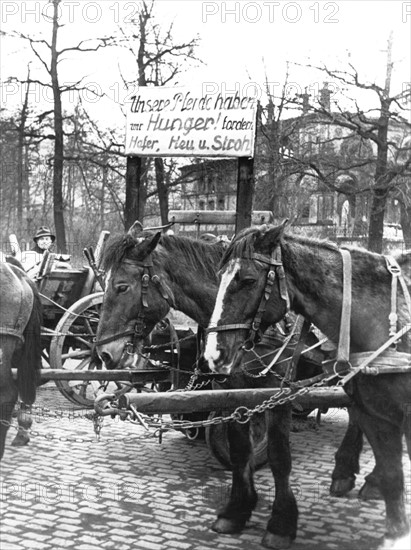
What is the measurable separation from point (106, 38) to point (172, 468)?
8779 mm

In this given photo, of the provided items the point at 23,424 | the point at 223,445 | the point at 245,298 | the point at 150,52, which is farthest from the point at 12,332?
the point at 150,52

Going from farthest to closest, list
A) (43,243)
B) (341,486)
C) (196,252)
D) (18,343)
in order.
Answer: (43,243) < (18,343) < (341,486) < (196,252)

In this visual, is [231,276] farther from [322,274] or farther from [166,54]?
[166,54]

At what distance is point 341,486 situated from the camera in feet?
14.9

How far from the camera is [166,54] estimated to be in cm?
1310

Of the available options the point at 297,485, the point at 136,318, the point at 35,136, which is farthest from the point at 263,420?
the point at 35,136

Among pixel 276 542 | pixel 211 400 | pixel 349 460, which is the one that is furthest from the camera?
pixel 349 460

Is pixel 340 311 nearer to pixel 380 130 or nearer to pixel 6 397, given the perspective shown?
pixel 6 397

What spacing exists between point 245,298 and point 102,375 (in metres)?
1.90

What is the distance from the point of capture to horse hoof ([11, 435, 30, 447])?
5.23 metres

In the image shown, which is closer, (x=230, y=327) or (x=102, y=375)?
(x=230, y=327)

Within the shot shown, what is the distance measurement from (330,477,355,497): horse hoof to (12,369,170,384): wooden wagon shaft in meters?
1.56

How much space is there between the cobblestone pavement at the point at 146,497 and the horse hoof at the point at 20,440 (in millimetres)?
54

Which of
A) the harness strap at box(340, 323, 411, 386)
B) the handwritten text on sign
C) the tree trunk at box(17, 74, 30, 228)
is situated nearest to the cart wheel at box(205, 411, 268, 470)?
the harness strap at box(340, 323, 411, 386)
